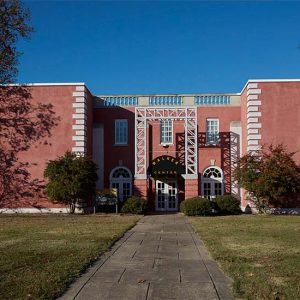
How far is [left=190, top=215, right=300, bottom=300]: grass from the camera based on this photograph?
Answer: 7.45m

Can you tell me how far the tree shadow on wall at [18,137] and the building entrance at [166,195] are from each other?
25.8 ft

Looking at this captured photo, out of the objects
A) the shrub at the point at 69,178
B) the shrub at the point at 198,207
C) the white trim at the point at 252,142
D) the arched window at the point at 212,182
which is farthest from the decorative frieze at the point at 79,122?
the white trim at the point at 252,142

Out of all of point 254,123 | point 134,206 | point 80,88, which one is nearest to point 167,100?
point 80,88

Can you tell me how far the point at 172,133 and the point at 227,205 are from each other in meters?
6.99

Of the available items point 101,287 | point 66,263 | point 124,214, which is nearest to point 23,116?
point 124,214

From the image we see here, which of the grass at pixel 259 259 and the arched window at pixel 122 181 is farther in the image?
the arched window at pixel 122 181

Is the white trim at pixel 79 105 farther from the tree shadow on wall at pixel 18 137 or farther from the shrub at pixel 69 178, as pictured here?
the shrub at pixel 69 178

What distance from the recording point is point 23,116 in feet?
97.7

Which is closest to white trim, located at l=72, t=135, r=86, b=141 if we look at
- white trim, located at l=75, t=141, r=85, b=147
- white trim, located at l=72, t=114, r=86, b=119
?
white trim, located at l=75, t=141, r=85, b=147

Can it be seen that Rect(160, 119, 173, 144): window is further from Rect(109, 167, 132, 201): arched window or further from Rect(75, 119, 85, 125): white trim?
Rect(75, 119, 85, 125): white trim

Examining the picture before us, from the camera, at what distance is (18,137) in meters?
29.8

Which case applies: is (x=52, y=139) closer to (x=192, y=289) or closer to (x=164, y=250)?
(x=164, y=250)

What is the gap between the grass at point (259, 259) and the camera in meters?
7.45

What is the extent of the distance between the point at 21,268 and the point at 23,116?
21.7m
